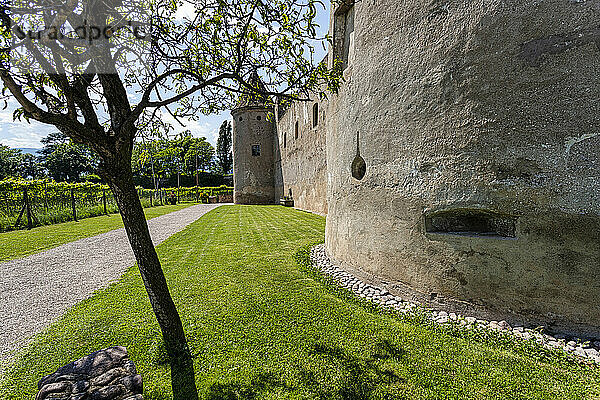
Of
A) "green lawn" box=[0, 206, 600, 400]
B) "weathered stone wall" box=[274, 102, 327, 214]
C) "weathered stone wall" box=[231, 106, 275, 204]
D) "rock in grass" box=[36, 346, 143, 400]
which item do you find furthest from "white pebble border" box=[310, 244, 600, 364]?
"weathered stone wall" box=[231, 106, 275, 204]

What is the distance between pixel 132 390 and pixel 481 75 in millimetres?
5131

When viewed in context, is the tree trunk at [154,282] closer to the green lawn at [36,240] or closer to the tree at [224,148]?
the green lawn at [36,240]

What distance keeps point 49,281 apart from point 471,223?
8.07 metres

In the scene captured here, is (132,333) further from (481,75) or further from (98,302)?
(481,75)

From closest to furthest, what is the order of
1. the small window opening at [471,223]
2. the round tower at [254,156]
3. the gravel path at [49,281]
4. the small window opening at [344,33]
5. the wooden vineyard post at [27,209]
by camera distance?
the small window opening at [471,223], the gravel path at [49,281], the small window opening at [344,33], the wooden vineyard post at [27,209], the round tower at [254,156]

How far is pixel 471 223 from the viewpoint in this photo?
15.6 feet

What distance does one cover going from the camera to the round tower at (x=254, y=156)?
3019 centimetres

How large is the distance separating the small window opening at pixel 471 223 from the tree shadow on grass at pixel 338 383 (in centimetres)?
195

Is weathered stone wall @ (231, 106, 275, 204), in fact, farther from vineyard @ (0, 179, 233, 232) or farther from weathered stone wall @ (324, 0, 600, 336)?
weathered stone wall @ (324, 0, 600, 336)

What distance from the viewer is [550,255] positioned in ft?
11.7

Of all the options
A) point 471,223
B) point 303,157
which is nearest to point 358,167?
point 471,223

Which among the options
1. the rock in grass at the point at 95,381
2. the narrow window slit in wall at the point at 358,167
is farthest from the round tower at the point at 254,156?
the rock in grass at the point at 95,381

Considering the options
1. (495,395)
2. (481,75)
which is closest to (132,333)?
(495,395)

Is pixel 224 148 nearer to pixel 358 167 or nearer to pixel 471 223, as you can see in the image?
pixel 358 167
